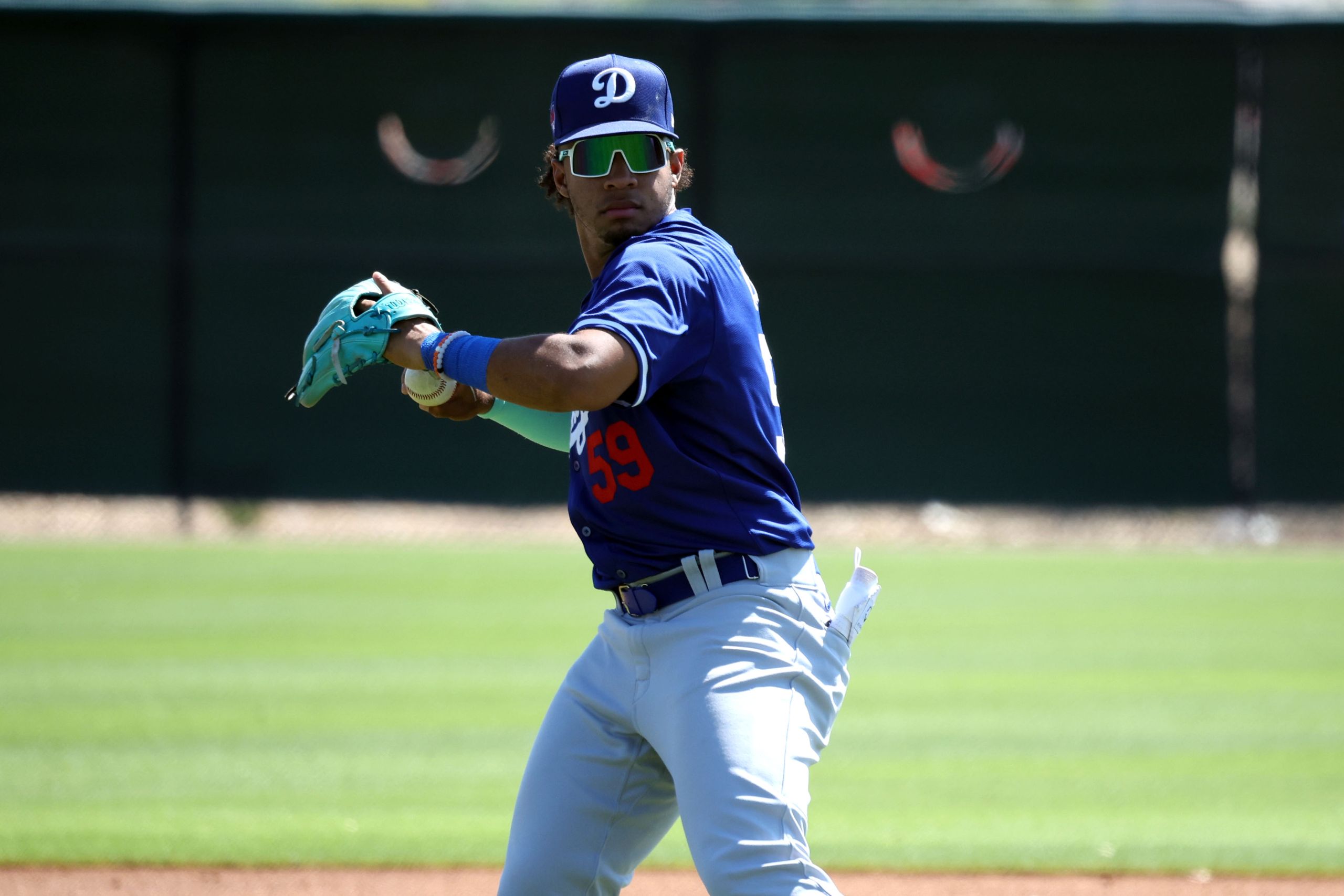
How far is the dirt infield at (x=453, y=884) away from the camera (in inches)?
177

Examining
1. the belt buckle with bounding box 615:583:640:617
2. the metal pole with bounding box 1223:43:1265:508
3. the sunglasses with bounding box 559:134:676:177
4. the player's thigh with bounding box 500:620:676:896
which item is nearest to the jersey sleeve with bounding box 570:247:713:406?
the sunglasses with bounding box 559:134:676:177

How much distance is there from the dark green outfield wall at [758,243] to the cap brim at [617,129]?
9.74 m

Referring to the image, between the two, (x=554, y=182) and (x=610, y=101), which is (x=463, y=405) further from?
(x=610, y=101)

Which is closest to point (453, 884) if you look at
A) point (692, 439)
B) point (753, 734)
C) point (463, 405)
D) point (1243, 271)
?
point (463, 405)

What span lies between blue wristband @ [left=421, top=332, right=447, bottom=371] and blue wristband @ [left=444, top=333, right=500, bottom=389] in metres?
0.04

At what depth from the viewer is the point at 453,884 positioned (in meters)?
4.64

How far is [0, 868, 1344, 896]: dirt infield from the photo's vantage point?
4508 millimetres

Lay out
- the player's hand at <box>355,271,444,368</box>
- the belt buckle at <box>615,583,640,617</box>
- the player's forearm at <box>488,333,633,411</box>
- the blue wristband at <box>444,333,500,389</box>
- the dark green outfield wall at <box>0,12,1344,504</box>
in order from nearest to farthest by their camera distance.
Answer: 1. the player's forearm at <box>488,333,633,411</box>
2. the blue wristband at <box>444,333,500,389</box>
3. the player's hand at <box>355,271,444,368</box>
4. the belt buckle at <box>615,583,640,617</box>
5. the dark green outfield wall at <box>0,12,1344,504</box>

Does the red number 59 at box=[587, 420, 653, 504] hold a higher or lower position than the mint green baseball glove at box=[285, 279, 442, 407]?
lower

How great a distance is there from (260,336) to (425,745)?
7.47 metres

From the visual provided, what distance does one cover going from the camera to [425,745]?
618 cm

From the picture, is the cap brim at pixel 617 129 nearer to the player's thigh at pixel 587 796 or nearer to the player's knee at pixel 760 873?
the player's thigh at pixel 587 796

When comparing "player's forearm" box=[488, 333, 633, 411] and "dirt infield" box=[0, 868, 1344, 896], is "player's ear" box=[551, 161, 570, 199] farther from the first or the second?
"dirt infield" box=[0, 868, 1344, 896]

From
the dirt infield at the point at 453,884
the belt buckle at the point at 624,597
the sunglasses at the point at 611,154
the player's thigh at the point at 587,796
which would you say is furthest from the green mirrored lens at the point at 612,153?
the dirt infield at the point at 453,884
